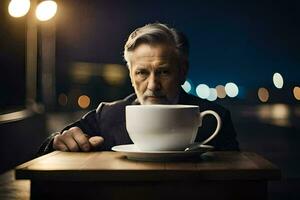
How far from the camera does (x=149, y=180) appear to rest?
0.88 m

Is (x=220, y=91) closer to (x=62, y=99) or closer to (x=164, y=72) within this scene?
(x=164, y=72)

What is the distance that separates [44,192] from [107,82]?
1.97 meters

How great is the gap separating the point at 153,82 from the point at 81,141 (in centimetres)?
73

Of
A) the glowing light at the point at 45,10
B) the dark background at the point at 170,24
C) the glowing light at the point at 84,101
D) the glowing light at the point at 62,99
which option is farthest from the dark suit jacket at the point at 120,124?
the glowing light at the point at 62,99

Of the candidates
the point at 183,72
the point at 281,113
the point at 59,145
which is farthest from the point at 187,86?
the point at 281,113

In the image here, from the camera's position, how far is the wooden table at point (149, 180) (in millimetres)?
870

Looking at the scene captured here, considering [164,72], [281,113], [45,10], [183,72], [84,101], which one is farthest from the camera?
[281,113]

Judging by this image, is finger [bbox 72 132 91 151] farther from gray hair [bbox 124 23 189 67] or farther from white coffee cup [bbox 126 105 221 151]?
gray hair [bbox 124 23 189 67]

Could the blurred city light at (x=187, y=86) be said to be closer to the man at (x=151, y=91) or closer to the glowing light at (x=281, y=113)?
the man at (x=151, y=91)

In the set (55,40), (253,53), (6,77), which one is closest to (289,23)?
(253,53)

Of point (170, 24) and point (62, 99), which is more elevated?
point (170, 24)

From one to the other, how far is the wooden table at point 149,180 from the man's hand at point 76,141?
265 mm

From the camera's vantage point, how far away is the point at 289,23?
112 inches

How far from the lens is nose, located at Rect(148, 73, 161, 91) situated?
1.86m
